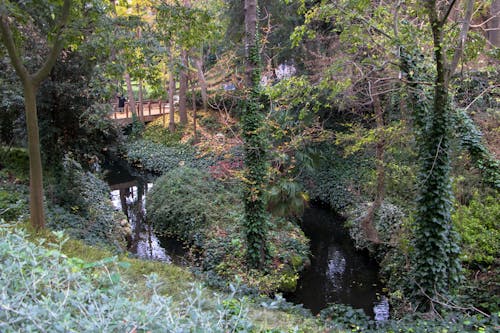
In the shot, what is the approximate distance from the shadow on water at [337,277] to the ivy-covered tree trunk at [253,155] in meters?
1.63

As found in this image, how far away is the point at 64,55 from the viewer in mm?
9516

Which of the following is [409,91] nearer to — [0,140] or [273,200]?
[273,200]

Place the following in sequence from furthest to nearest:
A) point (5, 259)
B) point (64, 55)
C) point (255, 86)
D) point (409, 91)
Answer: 1. point (64, 55)
2. point (255, 86)
3. point (409, 91)
4. point (5, 259)

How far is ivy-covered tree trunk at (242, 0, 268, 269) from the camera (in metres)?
8.16

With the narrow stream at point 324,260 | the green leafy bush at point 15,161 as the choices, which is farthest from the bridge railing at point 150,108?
the green leafy bush at point 15,161

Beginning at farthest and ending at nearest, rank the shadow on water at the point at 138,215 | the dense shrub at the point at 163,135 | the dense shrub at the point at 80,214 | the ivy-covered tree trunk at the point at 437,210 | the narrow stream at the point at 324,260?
1. the dense shrub at the point at 163,135
2. the shadow on water at the point at 138,215
3. the narrow stream at the point at 324,260
4. the dense shrub at the point at 80,214
5. the ivy-covered tree trunk at the point at 437,210

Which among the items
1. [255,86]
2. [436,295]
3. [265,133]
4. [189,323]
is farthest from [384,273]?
[189,323]

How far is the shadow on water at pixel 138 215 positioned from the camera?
446 inches

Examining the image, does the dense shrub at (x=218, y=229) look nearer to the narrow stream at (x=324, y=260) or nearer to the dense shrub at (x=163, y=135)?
the narrow stream at (x=324, y=260)

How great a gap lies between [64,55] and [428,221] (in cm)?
885

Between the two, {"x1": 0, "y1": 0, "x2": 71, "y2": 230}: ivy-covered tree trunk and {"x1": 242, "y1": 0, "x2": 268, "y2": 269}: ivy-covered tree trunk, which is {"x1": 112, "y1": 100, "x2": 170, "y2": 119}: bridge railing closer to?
{"x1": 242, "y1": 0, "x2": 268, "y2": 269}: ivy-covered tree trunk

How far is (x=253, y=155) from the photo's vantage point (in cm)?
848

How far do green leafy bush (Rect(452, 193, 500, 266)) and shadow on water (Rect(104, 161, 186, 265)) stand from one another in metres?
6.66

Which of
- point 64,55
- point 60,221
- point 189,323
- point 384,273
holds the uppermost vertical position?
point 64,55
